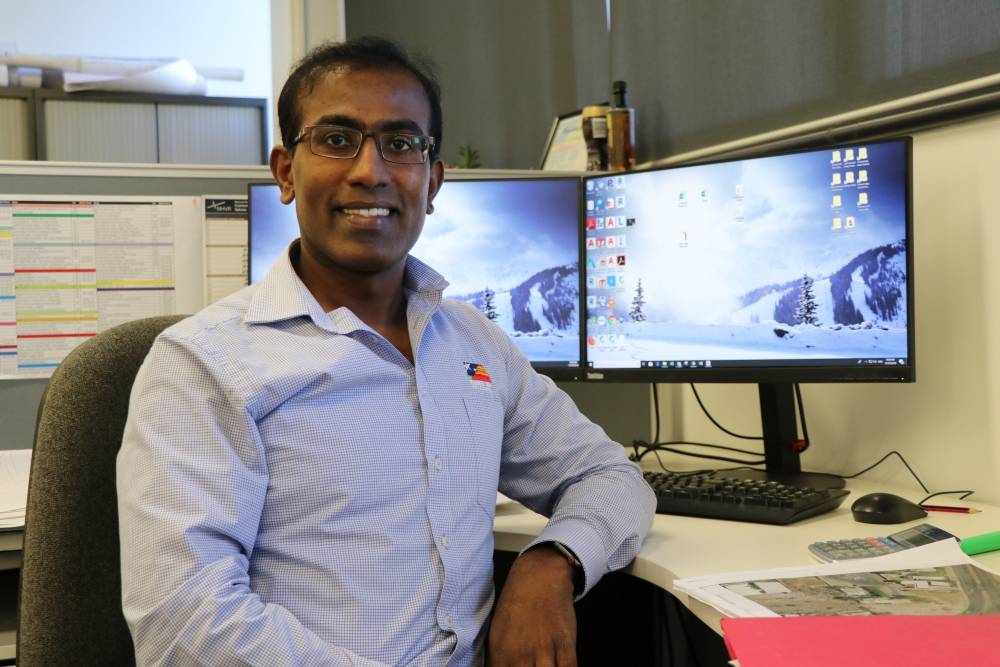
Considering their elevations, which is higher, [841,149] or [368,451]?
[841,149]

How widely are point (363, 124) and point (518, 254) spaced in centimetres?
63

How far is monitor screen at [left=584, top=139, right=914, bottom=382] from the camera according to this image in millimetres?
1367

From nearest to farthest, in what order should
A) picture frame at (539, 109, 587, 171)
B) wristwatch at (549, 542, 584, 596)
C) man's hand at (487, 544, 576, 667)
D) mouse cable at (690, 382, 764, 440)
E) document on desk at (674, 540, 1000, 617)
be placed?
document on desk at (674, 540, 1000, 617) → man's hand at (487, 544, 576, 667) → wristwatch at (549, 542, 584, 596) → mouse cable at (690, 382, 764, 440) → picture frame at (539, 109, 587, 171)

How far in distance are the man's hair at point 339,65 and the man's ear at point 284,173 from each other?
0.08 feet

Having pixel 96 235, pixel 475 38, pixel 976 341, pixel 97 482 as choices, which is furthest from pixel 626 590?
pixel 475 38

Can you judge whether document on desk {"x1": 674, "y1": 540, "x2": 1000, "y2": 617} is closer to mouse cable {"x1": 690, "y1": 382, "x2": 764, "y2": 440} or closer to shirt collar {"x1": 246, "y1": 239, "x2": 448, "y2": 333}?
shirt collar {"x1": 246, "y1": 239, "x2": 448, "y2": 333}

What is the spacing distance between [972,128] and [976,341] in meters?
0.29

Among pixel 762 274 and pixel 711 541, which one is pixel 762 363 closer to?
pixel 762 274

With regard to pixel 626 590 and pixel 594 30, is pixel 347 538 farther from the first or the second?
pixel 594 30

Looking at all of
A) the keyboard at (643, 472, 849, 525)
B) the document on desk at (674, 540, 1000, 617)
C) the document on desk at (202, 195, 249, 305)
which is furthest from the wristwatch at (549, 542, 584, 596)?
the document on desk at (202, 195, 249, 305)

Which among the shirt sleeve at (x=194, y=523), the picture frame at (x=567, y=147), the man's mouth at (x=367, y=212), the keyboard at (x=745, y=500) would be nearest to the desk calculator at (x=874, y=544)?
the keyboard at (x=745, y=500)

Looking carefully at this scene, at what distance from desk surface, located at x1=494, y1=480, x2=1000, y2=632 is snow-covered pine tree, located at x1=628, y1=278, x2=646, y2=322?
37 centimetres

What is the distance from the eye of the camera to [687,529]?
1.25 m

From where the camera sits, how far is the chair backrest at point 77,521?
93 cm
